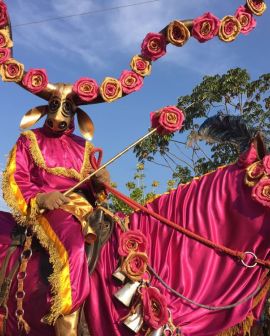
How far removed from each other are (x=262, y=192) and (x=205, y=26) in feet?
5.11

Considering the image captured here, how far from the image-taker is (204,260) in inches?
133

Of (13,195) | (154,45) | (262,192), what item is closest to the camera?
(262,192)

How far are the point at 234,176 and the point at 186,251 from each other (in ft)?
1.96

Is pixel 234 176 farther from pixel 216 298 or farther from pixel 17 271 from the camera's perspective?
pixel 17 271

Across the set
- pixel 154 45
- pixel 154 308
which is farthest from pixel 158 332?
pixel 154 45

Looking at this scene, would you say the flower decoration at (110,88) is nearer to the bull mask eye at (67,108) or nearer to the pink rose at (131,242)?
the bull mask eye at (67,108)

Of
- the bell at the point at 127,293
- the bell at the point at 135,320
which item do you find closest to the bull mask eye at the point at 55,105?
the bell at the point at 127,293

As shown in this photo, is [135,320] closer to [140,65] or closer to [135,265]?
[135,265]

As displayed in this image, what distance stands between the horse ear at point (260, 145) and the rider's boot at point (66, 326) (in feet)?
5.30

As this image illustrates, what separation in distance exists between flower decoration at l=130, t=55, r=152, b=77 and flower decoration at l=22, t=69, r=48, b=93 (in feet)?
2.49

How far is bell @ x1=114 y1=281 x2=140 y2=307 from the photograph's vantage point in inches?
128

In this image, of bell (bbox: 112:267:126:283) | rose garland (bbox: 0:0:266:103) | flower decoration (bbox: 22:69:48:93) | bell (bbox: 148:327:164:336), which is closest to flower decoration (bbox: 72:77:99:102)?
rose garland (bbox: 0:0:266:103)

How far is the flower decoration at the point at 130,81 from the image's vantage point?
4.40 m

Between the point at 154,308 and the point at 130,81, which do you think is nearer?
the point at 154,308
